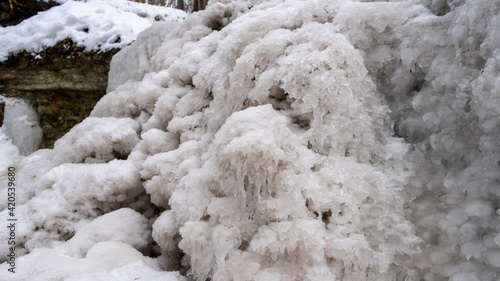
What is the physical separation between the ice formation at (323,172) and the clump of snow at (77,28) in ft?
16.1

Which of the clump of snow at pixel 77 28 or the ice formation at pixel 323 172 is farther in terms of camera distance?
the clump of snow at pixel 77 28

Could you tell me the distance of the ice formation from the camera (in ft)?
4.31

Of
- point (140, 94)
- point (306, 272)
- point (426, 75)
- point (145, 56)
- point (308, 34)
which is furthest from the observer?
point (145, 56)

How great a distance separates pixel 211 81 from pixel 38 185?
1609mm

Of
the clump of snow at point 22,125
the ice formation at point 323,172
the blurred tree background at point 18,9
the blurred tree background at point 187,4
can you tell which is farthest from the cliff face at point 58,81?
the ice formation at point 323,172

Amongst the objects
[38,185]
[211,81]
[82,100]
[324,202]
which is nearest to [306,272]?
[324,202]

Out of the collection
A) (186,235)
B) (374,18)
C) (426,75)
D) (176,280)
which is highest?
(374,18)

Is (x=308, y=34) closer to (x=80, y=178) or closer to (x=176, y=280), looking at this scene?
(x=176, y=280)

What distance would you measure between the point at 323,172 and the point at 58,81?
7.18 m

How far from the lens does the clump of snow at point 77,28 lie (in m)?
6.50

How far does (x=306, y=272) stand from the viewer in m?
1.32

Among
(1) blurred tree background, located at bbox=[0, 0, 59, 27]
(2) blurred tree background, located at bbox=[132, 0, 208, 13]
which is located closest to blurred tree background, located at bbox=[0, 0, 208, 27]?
(1) blurred tree background, located at bbox=[0, 0, 59, 27]

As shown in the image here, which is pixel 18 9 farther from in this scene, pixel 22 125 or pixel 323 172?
pixel 323 172

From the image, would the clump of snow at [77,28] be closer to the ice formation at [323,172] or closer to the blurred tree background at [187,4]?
the blurred tree background at [187,4]
